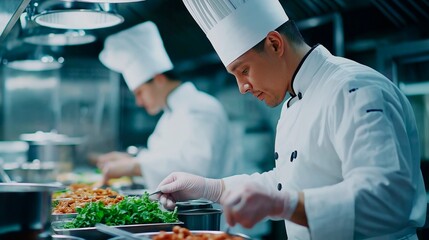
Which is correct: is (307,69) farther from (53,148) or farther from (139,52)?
(53,148)

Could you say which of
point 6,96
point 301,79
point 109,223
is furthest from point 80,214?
point 6,96

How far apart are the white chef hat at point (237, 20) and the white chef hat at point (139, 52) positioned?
2490 millimetres

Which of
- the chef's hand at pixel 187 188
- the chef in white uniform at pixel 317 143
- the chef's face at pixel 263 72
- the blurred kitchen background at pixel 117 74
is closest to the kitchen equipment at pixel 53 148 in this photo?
the blurred kitchen background at pixel 117 74

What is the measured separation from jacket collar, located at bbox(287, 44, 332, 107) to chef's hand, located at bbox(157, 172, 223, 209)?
0.60m

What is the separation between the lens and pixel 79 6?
3115mm

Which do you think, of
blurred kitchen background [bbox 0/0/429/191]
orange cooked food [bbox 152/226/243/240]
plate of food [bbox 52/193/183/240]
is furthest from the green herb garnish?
blurred kitchen background [bbox 0/0/429/191]

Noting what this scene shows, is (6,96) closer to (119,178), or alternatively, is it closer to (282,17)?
(119,178)

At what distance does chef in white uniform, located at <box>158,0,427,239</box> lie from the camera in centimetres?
182

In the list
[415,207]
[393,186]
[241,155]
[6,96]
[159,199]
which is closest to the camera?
[393,186]

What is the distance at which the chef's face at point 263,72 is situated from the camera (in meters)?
2.31

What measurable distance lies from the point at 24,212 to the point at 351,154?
104cm

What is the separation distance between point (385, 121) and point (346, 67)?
0.37 m

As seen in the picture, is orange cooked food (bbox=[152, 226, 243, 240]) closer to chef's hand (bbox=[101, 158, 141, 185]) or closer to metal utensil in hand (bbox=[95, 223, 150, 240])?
metal utensil in hand (bbox=[95, 223, 150, 240])

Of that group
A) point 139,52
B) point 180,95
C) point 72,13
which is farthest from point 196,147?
point 72,13
